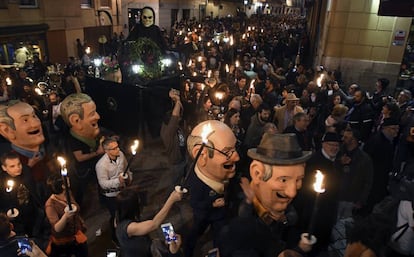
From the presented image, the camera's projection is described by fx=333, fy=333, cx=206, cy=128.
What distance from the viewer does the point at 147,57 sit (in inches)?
318

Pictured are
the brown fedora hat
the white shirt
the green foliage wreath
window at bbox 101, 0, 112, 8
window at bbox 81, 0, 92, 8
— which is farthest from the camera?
window at bbox 101, 0, 112, 8

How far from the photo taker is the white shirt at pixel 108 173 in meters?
4.45

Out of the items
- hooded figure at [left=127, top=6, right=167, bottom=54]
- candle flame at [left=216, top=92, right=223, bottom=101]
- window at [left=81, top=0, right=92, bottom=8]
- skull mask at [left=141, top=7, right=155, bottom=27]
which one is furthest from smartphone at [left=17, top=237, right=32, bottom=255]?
window at [left=81, top=0, right=92, bottom=8]

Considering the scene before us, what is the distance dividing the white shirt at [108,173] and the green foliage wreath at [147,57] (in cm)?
396

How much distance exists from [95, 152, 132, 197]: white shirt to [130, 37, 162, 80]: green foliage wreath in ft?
13.0

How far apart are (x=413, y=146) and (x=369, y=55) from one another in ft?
24.6

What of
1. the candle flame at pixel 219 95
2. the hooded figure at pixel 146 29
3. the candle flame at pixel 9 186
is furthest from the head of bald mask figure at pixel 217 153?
the hooded figure at pixel 146 29

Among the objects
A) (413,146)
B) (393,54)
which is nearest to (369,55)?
(393,54)

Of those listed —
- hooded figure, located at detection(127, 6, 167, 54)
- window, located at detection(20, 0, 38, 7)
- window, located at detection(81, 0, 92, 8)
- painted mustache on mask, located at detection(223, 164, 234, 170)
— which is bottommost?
painted mustache on mask, located at detection(223, 164, 234, 170)

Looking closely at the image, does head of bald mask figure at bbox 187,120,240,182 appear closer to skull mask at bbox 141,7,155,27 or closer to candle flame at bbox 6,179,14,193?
candle flame at bbox 6,179,14,193

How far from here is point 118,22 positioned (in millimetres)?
22672

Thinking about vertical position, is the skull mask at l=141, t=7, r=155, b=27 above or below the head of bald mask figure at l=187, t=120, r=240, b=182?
above

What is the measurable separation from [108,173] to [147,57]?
168 inches

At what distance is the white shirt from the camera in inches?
175
